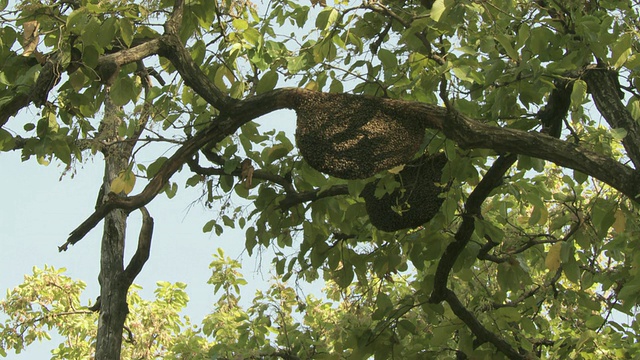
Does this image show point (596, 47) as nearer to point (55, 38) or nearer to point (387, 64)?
point (387, 64)

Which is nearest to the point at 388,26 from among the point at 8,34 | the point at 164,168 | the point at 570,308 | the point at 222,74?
the point at 222,74

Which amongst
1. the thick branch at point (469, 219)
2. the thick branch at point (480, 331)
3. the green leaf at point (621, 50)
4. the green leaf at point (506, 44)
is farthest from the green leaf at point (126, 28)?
the thick branch at point (480, 331)

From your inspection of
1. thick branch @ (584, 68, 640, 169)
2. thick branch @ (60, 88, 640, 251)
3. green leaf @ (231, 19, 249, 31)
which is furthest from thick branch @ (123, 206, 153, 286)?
thick branch @ (584, 68, 640, 169)

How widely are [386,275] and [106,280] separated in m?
2.58

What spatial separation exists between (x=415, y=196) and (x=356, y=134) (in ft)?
2.50

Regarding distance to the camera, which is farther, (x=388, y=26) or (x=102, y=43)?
(x=388, y=26)

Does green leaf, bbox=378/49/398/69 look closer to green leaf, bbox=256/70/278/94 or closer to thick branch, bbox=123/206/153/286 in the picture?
green leaf, bbox=256/70/278/94

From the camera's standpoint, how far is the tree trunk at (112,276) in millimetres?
6512

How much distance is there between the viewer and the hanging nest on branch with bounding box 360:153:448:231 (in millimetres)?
4500

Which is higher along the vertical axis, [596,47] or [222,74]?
[222,74]

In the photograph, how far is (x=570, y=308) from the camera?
6.88m

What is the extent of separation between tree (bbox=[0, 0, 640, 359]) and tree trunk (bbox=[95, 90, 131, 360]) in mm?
1199

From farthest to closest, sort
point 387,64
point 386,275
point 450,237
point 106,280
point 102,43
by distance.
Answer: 1. point 106,280
2. point 386,275
3. point 450,237
4. point 387,64
5. point 102,43

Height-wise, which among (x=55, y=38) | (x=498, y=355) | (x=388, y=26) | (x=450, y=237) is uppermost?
(x=388, y=26)
